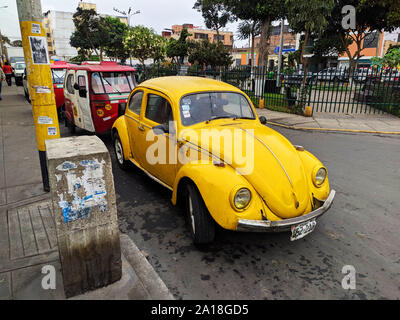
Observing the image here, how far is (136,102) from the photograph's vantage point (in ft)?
17.4

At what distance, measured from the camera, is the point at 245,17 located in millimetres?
17234

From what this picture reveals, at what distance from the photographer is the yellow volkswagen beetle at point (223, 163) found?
3.07 meters

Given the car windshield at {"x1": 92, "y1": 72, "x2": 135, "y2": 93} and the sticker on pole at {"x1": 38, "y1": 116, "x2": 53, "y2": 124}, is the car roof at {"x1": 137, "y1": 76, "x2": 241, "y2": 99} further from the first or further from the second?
the car windshield at {"x1": 92, "y1": 72, "x2": 135, "y2": 93}

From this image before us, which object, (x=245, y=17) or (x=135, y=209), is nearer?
(x=135, y=209)

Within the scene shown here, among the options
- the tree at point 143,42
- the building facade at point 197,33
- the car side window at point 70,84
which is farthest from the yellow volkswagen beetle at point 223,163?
the building facade at point 197,33

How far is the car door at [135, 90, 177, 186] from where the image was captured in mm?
4184

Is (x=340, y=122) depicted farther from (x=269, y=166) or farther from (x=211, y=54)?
(x=211, y=54)

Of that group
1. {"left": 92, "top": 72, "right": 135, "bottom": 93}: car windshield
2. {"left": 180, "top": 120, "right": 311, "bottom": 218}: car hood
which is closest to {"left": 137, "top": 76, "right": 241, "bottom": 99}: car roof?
{"left": 180, "top": 120, "right": 311, "bottom": 218}: car hood

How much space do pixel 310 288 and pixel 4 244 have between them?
342 centimetres

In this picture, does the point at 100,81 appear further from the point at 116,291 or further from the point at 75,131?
the point at 116,291

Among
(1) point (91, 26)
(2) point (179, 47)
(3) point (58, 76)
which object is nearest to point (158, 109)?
(3) point (58, 76)

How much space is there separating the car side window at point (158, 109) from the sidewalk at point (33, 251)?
1.79m

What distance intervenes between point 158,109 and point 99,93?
3591 millimetres

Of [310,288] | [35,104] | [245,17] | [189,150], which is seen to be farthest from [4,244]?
[245,17]
